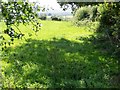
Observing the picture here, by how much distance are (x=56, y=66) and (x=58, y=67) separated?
21 centimetres

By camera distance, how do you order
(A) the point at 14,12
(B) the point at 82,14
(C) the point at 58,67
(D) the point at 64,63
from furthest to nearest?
(B) the point at 82,14 → (D) the point at 64,63 → (C) the point at 58,67 → (A) the point at 14,12

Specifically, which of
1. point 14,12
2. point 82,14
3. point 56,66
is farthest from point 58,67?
point 82,14

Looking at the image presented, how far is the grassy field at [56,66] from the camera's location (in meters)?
13.4

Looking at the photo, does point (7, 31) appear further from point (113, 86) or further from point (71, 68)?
point (71, 68)

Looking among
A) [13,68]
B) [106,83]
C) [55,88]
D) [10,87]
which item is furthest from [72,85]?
[13,68]

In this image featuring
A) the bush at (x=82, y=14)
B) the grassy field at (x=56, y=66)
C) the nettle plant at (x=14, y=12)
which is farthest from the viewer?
the bush at (x=82, y=14)

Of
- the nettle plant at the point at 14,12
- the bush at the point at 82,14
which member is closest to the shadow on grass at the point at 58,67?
the nettle plant at the point at 14,12

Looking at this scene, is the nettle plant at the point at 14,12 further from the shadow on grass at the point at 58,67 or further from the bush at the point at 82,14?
the bush at the point at 82,14

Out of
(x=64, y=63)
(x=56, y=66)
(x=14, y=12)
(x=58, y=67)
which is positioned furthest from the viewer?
(x=64, y=63)

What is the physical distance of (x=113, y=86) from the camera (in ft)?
43.2

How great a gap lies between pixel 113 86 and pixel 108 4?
7.17 m

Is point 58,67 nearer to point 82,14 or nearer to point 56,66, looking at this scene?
point 56,66

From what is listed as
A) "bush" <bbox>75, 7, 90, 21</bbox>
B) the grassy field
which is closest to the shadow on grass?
the grassy field

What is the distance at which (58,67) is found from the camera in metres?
15.6
